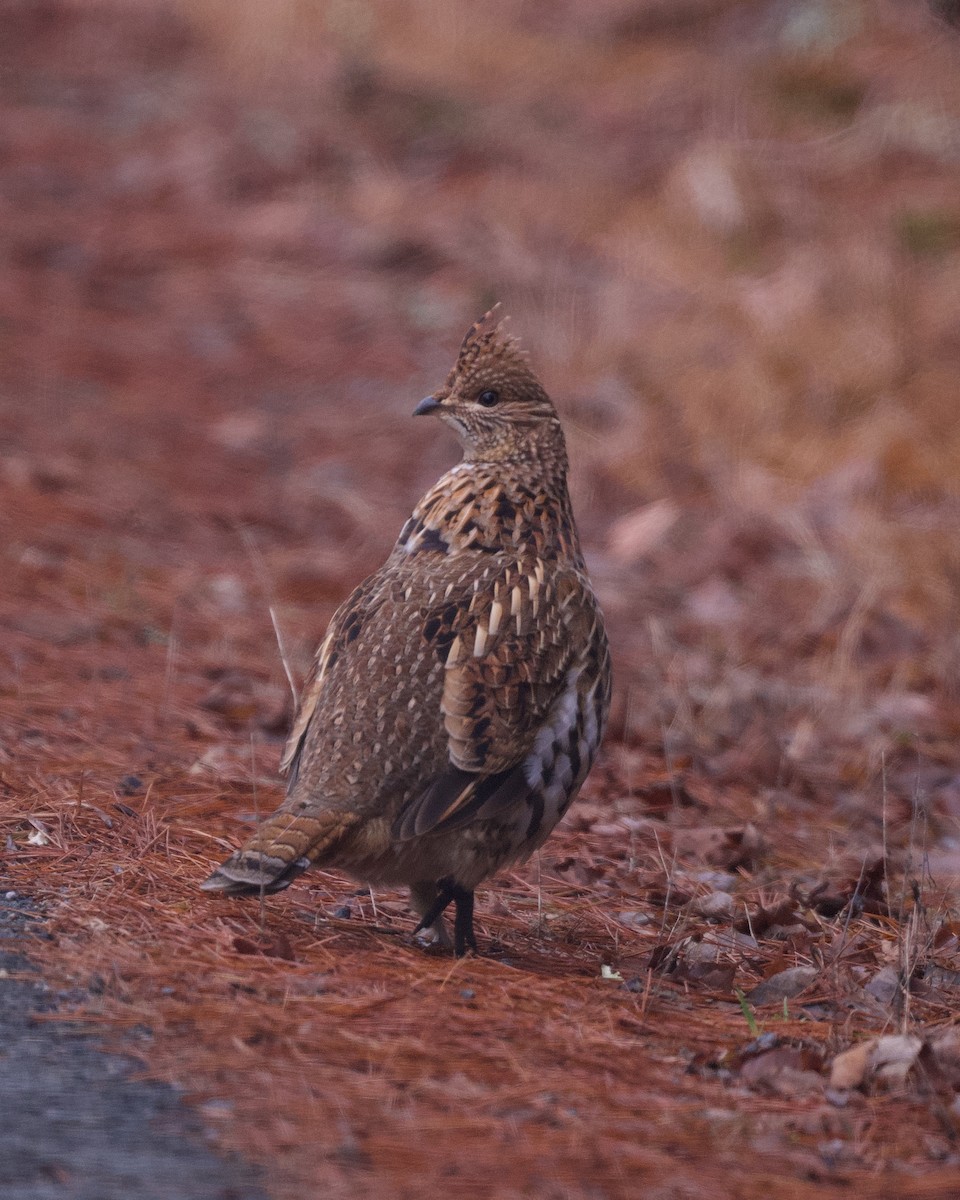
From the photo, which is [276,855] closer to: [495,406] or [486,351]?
[495,406]

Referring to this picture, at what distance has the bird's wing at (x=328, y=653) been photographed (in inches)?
181

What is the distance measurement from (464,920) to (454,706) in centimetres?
55

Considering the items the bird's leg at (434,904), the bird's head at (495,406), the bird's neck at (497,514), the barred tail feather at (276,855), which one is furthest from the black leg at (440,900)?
the bird's head at (495,406)

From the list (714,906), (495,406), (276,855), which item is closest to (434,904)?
(276,855)

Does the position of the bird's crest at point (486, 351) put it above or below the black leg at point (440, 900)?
above

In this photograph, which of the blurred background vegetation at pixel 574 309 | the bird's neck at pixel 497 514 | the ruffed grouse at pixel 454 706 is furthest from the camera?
the blurred background vegetation at pixel 574 309

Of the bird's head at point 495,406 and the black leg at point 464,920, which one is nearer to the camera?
the black leg at point 464,920

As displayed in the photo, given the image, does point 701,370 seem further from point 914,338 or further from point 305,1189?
Result: point 305,1189

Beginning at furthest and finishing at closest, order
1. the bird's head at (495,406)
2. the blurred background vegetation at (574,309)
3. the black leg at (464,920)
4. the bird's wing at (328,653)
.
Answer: the blurred background vegetation at (574,309) → the bird's head at (495,406) → the bird's wing at (328,653) → the black leg at (464,920)

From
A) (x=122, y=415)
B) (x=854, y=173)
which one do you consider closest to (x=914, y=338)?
(x=854, y=173)

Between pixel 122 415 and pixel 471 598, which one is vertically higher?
pixel 122 415

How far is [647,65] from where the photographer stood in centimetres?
1798

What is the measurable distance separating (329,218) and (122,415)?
4575 mm

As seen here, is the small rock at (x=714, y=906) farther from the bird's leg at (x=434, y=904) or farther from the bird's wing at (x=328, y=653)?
the bird's wing at (x=328, y=653)
